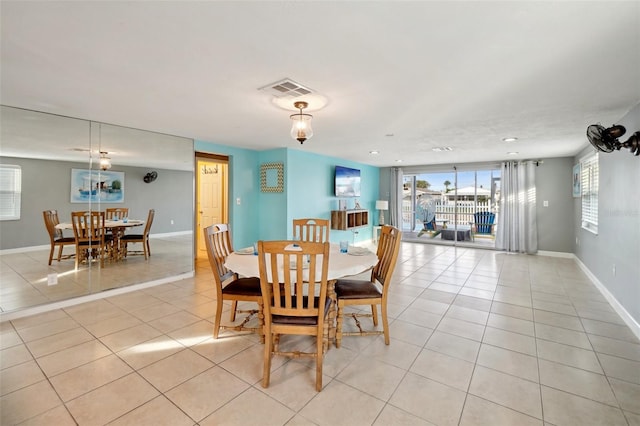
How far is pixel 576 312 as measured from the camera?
324 centimetres

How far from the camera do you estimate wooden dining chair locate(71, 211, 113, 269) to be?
361cm

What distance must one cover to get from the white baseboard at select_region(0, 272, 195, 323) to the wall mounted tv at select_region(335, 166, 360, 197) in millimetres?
3525

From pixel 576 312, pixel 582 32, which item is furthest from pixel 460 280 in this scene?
pixel 582 32

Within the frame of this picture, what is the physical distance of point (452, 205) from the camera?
827 cm

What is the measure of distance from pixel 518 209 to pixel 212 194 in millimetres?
6756

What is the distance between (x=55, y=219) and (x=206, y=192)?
2279 millimetres

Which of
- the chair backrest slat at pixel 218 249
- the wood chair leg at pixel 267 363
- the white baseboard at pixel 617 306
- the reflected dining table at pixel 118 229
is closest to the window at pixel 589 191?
the white baseboard at pixel 617 306

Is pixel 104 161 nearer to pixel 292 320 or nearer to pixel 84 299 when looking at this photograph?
pixel 84 299

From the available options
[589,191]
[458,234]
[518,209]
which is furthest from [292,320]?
[458,234]

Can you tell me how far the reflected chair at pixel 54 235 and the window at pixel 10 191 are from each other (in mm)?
253

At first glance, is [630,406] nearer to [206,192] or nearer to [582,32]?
[582,32]

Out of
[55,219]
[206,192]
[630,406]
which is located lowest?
[630,406]

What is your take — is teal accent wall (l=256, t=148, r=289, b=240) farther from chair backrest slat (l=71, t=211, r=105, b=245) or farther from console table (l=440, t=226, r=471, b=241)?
console table (l=440, t=226, r=471, b=241)

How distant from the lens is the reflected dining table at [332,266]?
87.9 inches
